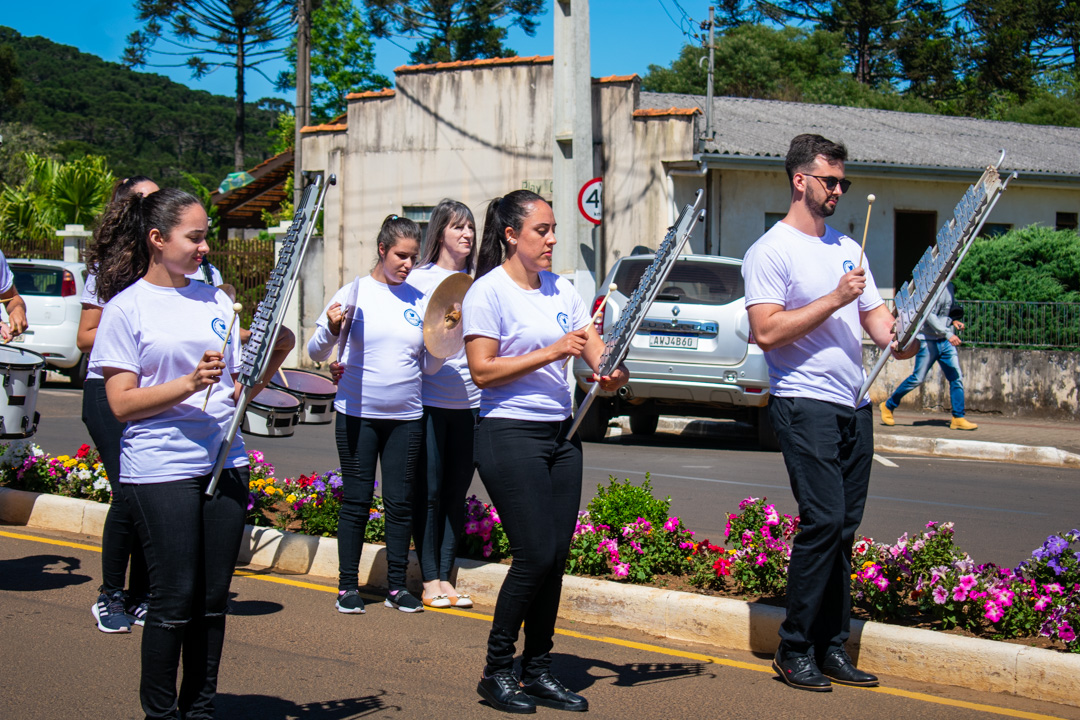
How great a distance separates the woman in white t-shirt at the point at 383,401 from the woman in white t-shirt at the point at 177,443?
199cm

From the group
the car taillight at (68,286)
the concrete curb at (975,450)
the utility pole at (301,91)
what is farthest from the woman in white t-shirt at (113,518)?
the utility pole at (301,91)

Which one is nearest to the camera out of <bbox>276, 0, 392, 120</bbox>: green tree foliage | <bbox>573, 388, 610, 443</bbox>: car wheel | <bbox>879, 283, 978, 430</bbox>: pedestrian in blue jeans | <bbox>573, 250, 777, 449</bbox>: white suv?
<bbox>573, 250, 777, 449</bbox>: white suv

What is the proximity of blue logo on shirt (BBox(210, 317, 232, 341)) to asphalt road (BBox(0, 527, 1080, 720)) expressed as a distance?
1541 millimetres

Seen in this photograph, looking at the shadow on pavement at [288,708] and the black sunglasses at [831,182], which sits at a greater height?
the black sunglasses at [831,182]

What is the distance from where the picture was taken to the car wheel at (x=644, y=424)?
43.3 ft

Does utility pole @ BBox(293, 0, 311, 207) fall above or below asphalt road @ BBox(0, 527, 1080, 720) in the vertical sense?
above

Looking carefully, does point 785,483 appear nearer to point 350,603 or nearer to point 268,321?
point 350,603

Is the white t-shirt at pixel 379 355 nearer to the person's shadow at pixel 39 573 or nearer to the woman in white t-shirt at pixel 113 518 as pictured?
the woman in white t-shirt at pixel 113 518

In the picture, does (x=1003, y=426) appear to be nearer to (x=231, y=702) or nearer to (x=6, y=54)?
(x=231, y=702)

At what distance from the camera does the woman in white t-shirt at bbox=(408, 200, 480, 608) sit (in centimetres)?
587

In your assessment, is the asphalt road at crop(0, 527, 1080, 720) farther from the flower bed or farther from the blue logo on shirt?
the blue logo on shirt

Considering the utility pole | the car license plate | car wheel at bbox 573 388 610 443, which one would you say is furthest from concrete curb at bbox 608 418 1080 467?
the utility pole

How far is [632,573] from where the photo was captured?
A: 581 centimetres

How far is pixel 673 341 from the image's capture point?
11.1 meters
